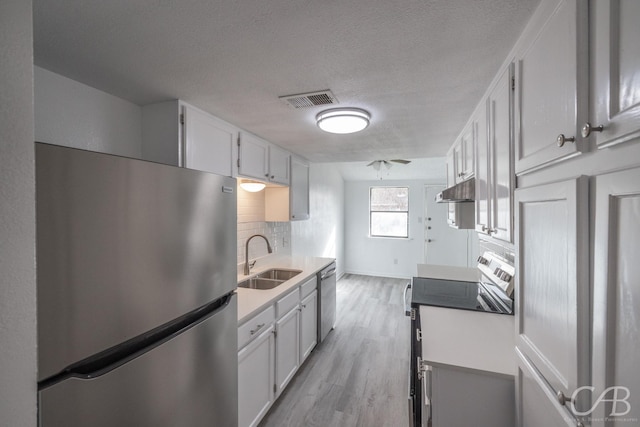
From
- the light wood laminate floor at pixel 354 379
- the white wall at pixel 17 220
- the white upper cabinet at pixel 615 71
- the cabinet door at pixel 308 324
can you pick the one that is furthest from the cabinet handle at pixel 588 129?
the cabinet door at pixel 308 324

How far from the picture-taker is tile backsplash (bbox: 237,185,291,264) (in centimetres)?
270

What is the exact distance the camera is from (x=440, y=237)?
18.4ft

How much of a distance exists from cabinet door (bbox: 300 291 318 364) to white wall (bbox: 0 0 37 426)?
6.67ft

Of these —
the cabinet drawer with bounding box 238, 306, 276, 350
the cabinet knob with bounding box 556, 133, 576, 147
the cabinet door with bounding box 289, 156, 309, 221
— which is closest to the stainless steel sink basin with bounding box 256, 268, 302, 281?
the cabinet door with bounding box 289, 156, 309, 221

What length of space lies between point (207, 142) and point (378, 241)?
4.88 meters

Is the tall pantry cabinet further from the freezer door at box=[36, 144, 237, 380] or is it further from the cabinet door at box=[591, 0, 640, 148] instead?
the freezer door at box=[36, 144, 237, 380]

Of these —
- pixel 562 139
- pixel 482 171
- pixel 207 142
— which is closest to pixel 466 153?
pixel 482 171

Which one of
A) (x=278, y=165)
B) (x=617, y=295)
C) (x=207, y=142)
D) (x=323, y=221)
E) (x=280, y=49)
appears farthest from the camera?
(x=323, y=221)

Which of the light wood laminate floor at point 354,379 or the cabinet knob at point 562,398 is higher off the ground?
the cabinet knob at point 562,398

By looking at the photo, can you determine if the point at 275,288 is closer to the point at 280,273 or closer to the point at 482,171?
the point at 280,273

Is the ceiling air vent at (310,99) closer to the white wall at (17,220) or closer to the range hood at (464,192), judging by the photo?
the range hood at (464,192)

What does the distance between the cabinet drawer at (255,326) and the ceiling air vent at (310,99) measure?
53.3 inches

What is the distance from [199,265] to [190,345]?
30cm

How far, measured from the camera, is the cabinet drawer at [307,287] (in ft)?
8.28
